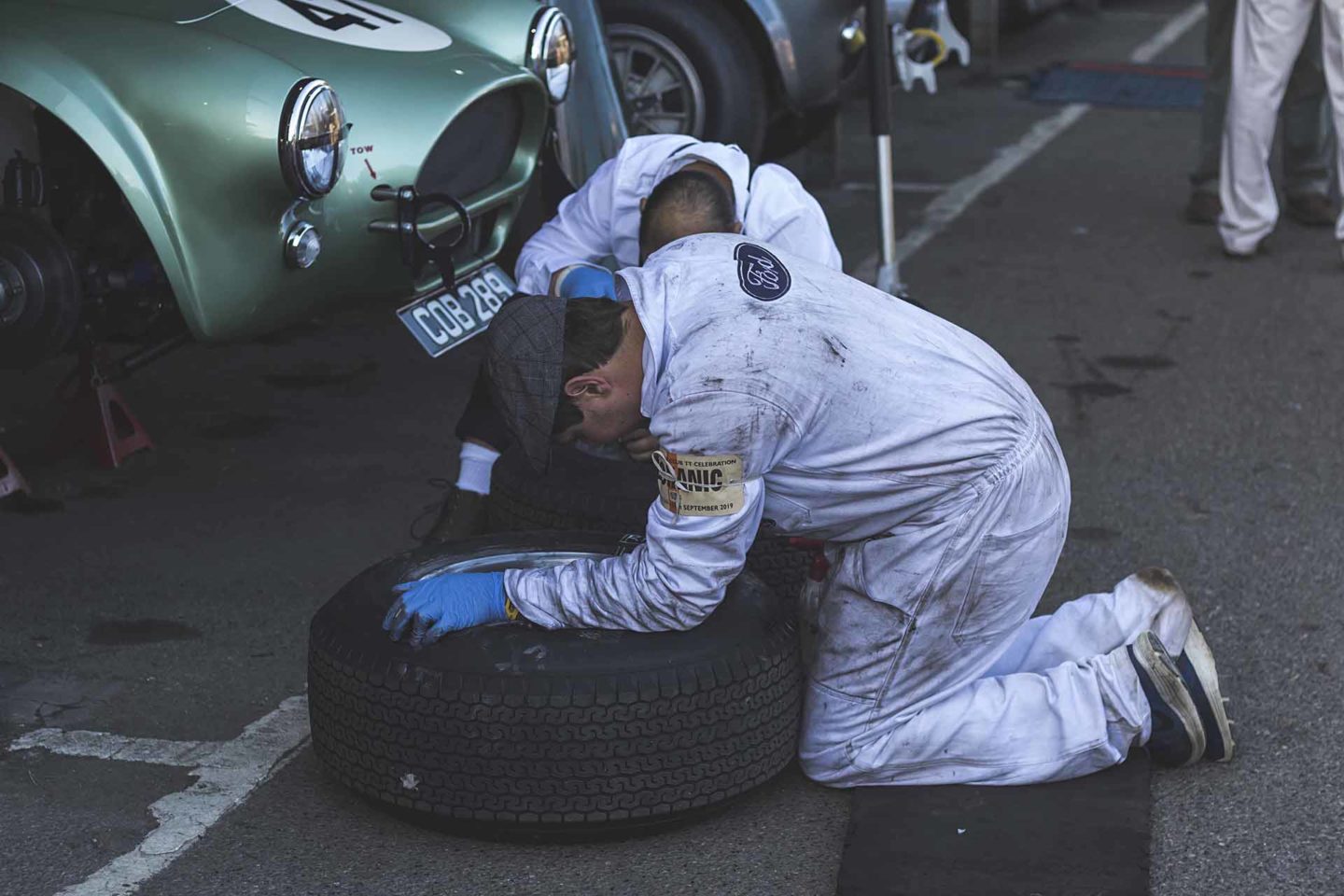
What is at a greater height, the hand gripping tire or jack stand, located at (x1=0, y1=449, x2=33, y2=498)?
the hand gripping tire

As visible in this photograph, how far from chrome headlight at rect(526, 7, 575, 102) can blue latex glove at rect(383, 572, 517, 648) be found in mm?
1991

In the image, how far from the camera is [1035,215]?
287 inches

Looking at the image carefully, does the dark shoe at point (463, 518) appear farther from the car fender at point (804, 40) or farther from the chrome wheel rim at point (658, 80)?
the car fender at point (804, 40)

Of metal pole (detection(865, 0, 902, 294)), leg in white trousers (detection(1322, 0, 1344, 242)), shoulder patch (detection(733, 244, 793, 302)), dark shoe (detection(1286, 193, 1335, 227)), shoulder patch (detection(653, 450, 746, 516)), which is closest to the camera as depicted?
shoulder patch (detection(653, 450, 746, 516))

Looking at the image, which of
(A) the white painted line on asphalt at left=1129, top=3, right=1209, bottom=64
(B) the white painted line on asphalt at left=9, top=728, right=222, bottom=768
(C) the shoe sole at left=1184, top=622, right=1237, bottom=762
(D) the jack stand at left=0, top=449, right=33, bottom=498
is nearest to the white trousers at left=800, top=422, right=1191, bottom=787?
(C) the shoe sole at left=1184, top=622, right=1237, bottom=762

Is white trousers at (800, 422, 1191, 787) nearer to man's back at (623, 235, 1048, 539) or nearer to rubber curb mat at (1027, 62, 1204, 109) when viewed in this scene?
man's back at (623, 235, 1048, 539)

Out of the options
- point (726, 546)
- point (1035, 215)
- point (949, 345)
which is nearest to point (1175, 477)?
point (949, 345)

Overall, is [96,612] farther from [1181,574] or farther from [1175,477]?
[1175,477]

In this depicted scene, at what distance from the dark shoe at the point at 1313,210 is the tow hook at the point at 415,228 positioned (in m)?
4.31

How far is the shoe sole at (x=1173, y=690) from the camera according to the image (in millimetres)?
2873

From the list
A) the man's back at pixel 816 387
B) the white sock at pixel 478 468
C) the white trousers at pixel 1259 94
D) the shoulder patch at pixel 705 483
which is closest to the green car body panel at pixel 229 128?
the white sock at pixel 478 468

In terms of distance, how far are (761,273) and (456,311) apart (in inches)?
55.9

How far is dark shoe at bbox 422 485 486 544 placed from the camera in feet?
12.4

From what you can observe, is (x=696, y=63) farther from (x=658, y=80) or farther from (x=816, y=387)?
(x=816, y=387)
